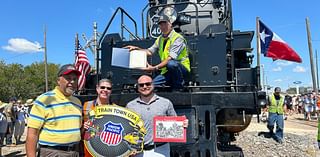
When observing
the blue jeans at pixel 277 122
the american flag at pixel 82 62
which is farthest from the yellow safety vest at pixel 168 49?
the blue jeans at pixel 277 122

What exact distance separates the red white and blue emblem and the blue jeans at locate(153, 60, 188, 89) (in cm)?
153

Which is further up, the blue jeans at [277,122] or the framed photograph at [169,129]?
the framed photograph at [169,129]

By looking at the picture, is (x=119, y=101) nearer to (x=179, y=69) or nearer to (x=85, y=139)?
(x=179, y=69)

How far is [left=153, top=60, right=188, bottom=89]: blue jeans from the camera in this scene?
15.0ft

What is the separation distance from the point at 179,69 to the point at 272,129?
24.2 feet

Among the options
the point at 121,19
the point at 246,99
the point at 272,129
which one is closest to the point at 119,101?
the point at 246,99

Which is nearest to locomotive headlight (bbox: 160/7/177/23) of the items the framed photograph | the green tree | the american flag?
the american flag

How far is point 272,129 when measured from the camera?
1095 centimetres

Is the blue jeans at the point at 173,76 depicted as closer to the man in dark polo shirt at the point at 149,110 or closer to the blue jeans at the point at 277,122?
the man in dark polo shirt at the point at 149,110

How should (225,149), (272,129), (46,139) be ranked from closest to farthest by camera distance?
(46,139) < (225,149) < (272,129)

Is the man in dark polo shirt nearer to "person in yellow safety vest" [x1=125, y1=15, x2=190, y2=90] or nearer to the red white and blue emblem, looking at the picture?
the red white and blue emblem

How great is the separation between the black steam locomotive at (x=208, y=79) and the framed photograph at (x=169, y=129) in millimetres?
867

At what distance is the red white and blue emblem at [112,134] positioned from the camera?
3.25 meters

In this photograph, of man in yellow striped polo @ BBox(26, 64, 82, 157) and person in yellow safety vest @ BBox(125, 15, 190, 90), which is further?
person in yellow safety vest @ BBox(125, 15, 190, 90)
